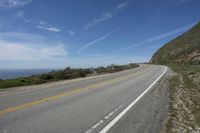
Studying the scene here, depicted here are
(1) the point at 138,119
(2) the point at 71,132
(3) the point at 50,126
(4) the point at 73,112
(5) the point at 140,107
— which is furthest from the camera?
(5) the point at 140,107

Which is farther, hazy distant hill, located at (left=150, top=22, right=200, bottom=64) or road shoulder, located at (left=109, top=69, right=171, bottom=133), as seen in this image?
hazy distant hill, located at (left=150, top=22, right=200, bottom=64)

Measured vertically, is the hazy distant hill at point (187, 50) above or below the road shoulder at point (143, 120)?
above

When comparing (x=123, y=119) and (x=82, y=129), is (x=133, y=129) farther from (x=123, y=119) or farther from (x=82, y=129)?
(x=82, y=129)

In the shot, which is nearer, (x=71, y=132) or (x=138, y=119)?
(x=71, y=132)

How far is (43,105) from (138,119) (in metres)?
3.76

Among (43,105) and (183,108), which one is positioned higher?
(43,105)

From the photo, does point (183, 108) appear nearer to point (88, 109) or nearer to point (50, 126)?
point (88, 109)

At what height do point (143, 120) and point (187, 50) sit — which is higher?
point (187, 50)

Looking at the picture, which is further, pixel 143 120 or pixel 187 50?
pixel 187 50

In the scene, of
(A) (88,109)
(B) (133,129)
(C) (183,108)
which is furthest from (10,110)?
(C) (183,108)

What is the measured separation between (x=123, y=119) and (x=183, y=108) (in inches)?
104

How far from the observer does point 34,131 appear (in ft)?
15.4

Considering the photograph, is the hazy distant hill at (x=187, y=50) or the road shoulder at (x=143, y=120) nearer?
the road shoulder at (x=143, y=120)

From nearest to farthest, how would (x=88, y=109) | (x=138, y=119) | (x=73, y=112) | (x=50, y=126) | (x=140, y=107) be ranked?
(x=50, y=126) < (x=138, y=119) < (x=73, y=112) < (x=88, y=109) < (x=140, y=107)
